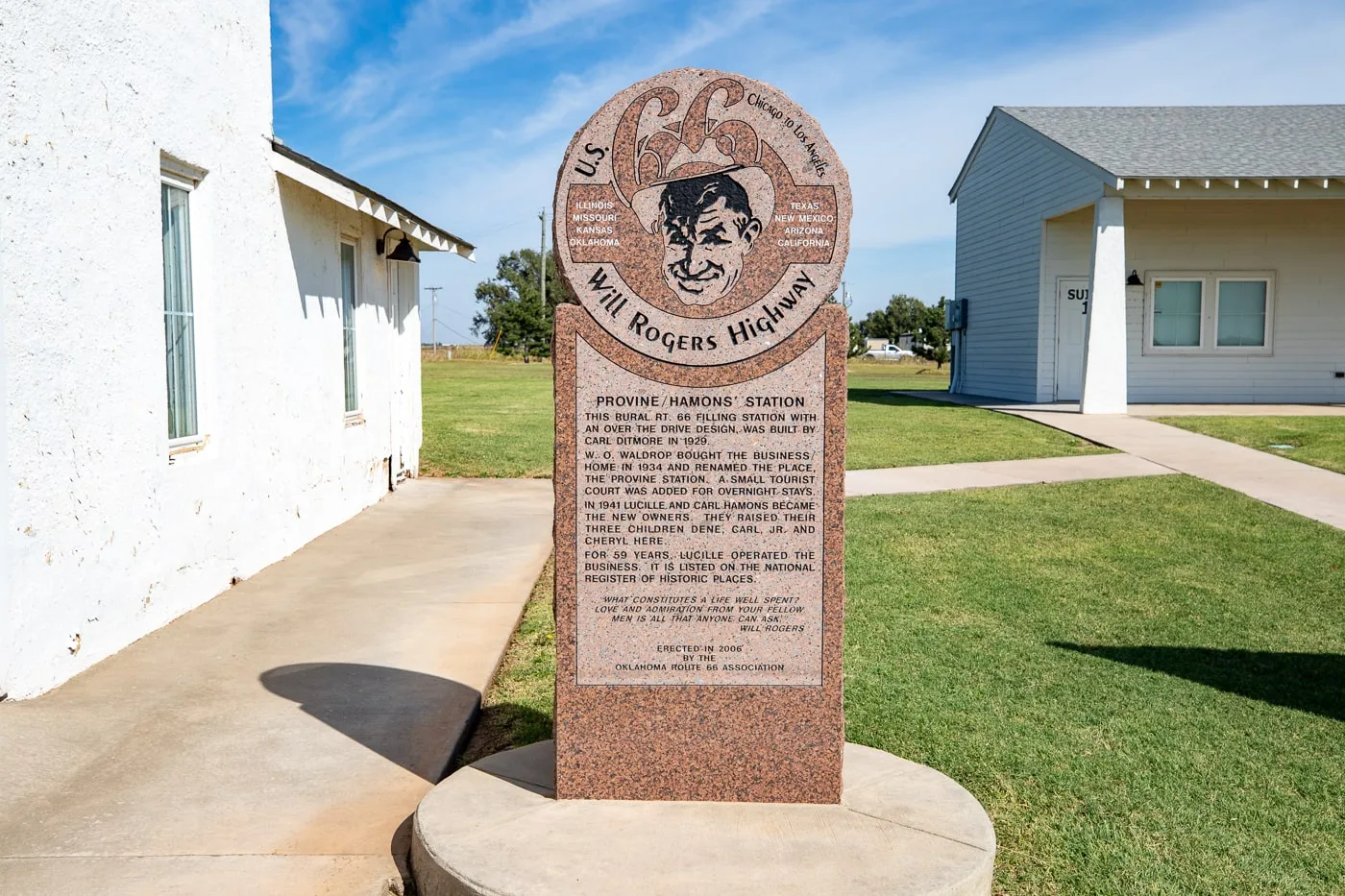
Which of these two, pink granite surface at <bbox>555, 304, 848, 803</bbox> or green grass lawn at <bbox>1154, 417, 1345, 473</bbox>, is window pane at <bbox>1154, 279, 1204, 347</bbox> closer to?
green grass lawn at <bbox>1154, 417, 1345, 473</bbox>

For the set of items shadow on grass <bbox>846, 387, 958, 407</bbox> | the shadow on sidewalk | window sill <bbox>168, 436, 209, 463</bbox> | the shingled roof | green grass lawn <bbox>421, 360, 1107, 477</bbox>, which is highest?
the shingled roof

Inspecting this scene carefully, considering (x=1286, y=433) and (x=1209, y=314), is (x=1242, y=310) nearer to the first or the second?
(x=1209, y=314)

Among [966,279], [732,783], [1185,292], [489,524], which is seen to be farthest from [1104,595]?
[966,279]

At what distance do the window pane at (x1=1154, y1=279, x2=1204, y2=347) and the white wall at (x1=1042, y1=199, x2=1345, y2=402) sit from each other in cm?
30

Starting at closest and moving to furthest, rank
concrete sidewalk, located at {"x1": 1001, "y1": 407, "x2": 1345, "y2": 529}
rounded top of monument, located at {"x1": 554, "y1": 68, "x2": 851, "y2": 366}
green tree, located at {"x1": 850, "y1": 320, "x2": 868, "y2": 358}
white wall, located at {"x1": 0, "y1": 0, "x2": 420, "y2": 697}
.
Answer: rounded top of monument, located at {"x1": 554, "y1": 68, "x2": 851, "y2": 366} < white wall, located at {"x1": 0, "y1": 0, "x2": 420, "y2": 697} < concrete sidewalk, located at {"x1": 1001, "y1": 407, "x2": 1345, "y2": 529} < green tree, located at {"x1": 850, "y1": 320, "x2": 868, "y2": 358}

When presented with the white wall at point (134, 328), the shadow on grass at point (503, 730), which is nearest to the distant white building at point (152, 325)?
the white wall at point (134, 328)

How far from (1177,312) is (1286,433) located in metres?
6.67

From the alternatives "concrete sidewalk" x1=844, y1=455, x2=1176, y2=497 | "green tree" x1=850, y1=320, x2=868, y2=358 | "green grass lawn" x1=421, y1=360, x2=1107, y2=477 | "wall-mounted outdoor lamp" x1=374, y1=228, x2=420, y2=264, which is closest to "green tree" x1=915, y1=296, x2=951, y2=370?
"green tree" x1=850, y1=320, x2=868, y2=358

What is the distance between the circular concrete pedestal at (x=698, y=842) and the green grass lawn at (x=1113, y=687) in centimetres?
28

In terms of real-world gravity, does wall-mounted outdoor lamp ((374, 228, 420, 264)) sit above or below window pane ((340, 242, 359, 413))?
above

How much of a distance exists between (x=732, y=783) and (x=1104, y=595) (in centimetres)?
402

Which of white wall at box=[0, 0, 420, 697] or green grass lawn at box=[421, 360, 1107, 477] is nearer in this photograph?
white wall at box=[0, 0, 420, 697]

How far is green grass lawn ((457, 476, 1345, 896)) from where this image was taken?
3627mm

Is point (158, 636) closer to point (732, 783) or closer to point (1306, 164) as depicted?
point (732, 783)
